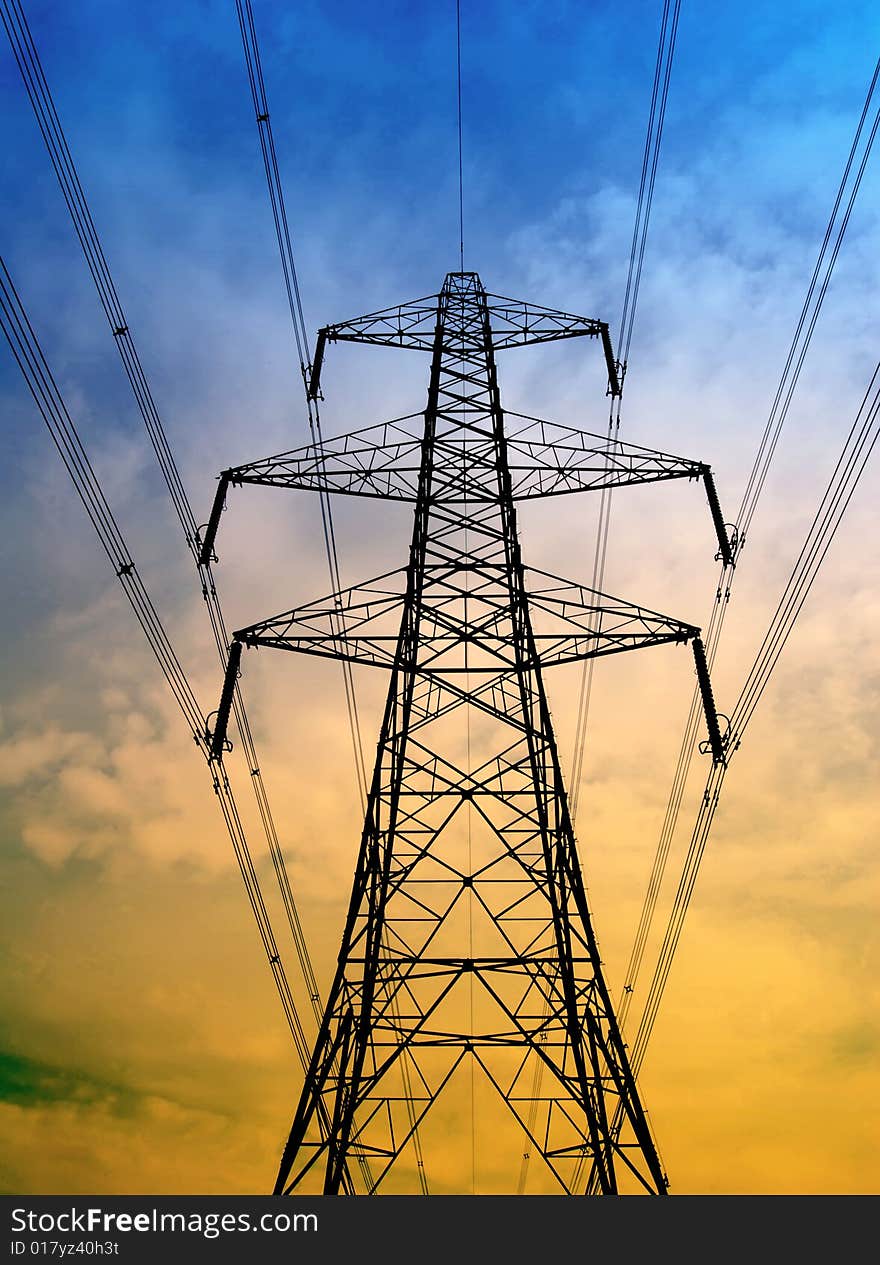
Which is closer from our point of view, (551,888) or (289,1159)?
(289,1159)

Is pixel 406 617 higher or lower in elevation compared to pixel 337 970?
higher

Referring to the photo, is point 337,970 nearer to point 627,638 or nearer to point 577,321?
point 627,638
